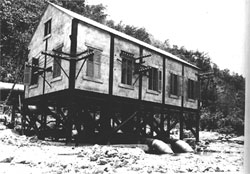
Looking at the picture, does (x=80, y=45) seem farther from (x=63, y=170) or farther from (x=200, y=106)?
(x=200, y=106)

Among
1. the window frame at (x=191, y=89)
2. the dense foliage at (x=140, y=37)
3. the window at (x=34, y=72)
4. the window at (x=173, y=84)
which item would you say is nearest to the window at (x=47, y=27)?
the dense foliage at (x=140, y=37)

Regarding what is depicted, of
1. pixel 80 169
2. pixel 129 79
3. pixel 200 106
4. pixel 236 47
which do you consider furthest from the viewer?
pixel 200 106

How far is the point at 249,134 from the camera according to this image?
3.18m

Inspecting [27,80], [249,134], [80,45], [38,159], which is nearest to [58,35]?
[80,45]

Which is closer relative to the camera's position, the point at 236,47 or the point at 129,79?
the point at 236,47

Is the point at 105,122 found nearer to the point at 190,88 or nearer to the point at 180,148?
the point at 180,148

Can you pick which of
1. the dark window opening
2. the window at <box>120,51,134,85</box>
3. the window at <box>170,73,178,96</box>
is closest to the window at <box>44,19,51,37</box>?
the window at <box>120,51,134,85</box>

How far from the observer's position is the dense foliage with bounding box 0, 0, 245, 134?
8.91 m

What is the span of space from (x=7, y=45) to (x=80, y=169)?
9.67 metres

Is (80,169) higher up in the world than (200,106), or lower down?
lower down

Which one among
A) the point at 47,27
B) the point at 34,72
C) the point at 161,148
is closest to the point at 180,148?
the point at 161,148

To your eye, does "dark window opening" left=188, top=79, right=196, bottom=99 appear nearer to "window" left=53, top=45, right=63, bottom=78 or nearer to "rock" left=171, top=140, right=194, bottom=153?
"rock" left=171, top=140, right=194, bottom=153

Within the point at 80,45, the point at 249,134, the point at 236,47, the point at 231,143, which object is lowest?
the point at 231,143

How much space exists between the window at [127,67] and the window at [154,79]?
183cm
